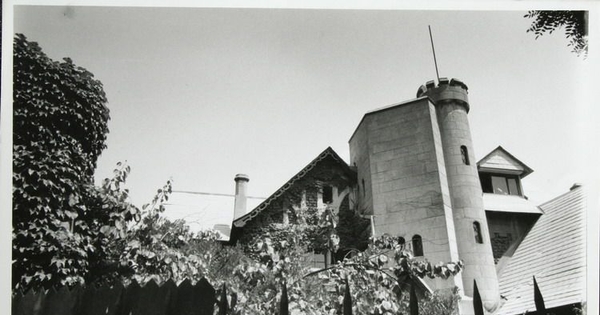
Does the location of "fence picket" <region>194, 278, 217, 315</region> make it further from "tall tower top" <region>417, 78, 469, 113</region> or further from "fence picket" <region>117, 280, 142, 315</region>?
"tall tower top" <region>417, 78, 469, 113</region>

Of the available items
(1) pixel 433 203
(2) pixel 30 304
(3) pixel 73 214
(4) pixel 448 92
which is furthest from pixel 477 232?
(2) pixel 30 304

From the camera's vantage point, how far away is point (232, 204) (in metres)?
22.0

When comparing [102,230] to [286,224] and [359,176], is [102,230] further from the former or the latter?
[359,176]

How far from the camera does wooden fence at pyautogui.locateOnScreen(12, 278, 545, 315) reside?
1.88 m

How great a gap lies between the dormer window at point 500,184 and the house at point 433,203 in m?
0.73

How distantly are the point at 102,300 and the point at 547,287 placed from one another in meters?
11.8

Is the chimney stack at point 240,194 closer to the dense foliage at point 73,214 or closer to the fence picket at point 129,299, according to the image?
the dense foliage at point 73,214

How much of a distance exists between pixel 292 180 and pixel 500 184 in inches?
384

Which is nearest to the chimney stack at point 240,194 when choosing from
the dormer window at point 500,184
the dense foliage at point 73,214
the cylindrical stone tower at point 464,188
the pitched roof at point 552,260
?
the cylindrical stone tower at point 464,188

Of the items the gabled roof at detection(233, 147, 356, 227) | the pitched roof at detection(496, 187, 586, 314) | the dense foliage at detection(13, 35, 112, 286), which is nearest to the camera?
the dense foliage at detection(13, 35, 112, 286)

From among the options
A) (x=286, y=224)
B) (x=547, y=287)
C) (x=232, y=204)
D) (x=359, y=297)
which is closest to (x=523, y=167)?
(x=547, y=287)

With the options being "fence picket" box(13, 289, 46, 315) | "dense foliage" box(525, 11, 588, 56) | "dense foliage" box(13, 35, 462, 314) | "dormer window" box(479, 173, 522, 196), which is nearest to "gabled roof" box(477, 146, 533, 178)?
"dormer window" box(479, 173, 522, 196)

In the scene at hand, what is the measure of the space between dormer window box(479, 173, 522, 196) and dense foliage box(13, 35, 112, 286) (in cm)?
1626

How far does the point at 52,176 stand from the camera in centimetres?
697
